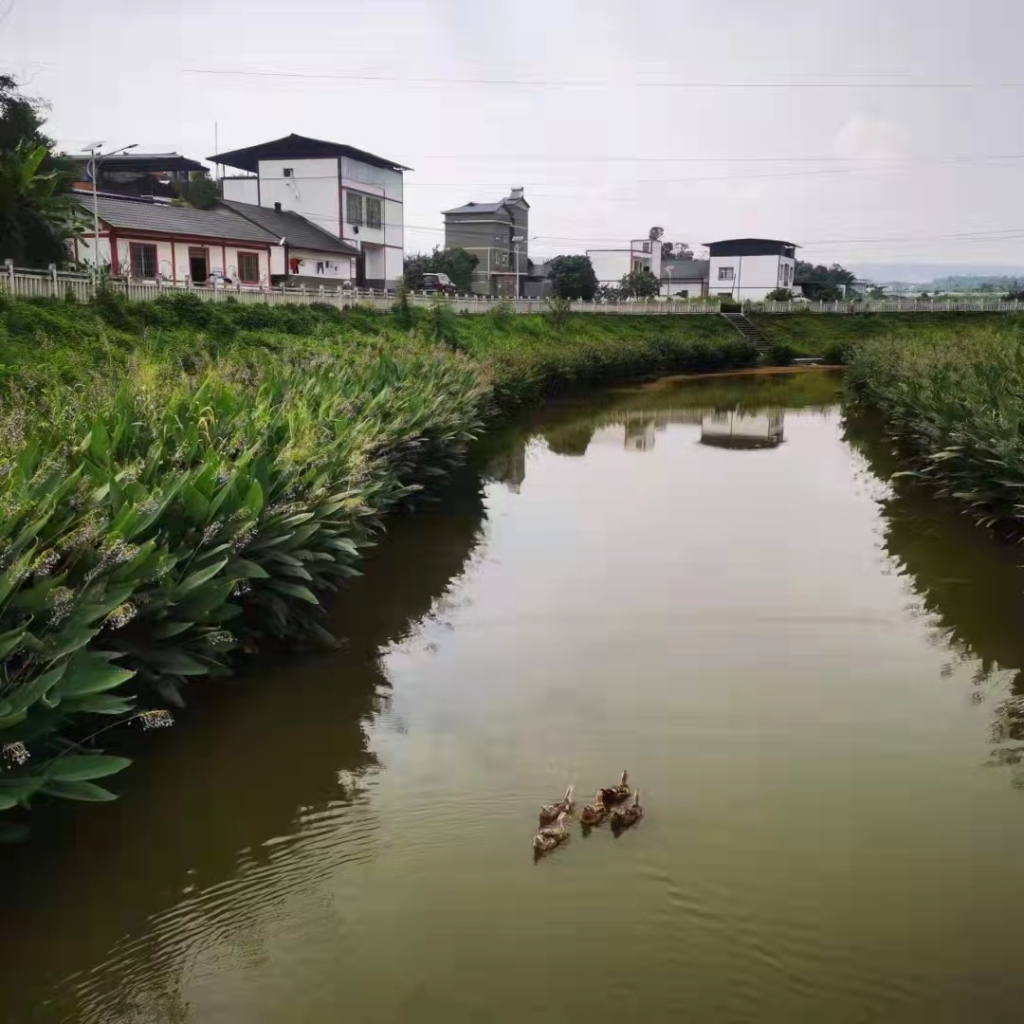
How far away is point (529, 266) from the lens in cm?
7375

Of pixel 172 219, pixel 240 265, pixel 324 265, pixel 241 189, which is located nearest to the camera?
pixel 172 219

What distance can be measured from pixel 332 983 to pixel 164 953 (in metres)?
0.67

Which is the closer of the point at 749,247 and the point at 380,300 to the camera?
the point at 380,300

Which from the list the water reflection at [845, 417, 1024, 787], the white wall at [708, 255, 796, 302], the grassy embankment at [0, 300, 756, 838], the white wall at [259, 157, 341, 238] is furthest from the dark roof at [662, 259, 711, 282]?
the grassy embankment at [0, 300, 756, 838]

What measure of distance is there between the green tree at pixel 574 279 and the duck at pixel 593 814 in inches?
2260

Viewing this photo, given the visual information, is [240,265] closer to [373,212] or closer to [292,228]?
[292,228]

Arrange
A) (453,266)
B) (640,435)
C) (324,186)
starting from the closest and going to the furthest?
(640,435), (324,186), (453,266)

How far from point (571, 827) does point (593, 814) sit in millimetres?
121

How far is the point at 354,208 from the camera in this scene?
4475 centimetres

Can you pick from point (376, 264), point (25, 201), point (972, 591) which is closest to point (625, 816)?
point (972, 591)

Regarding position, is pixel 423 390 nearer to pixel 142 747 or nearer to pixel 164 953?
pixel 142 747

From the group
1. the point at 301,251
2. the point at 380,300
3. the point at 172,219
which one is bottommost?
the point at 380,300

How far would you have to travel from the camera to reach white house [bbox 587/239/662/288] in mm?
78000

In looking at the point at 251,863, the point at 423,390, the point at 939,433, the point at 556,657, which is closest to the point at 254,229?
the point at 423,390
